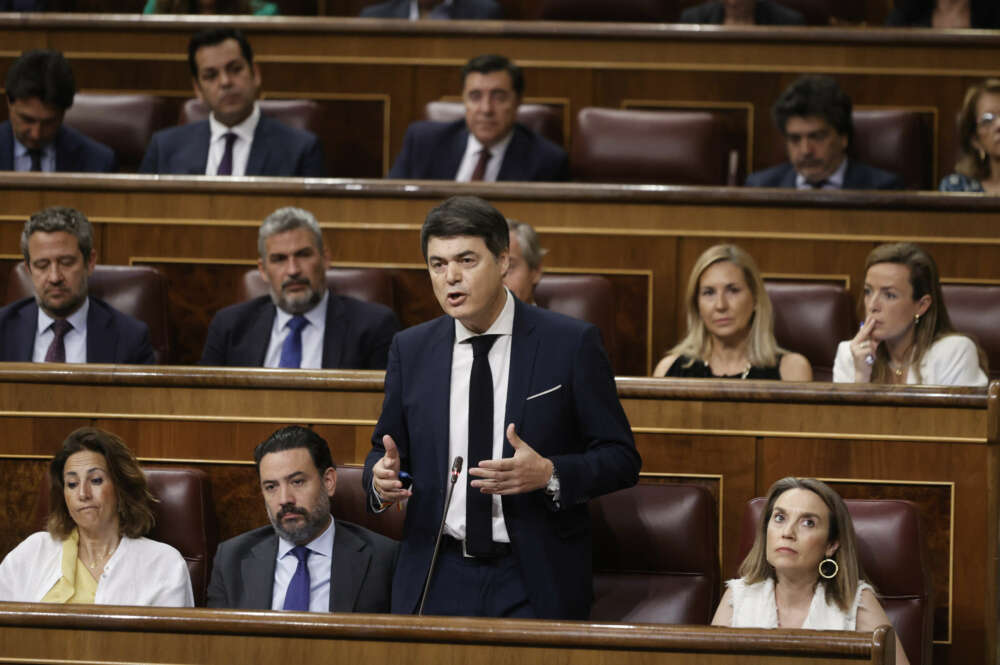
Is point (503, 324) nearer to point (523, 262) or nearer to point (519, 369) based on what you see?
point (519, 369)

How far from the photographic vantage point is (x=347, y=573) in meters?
1.45

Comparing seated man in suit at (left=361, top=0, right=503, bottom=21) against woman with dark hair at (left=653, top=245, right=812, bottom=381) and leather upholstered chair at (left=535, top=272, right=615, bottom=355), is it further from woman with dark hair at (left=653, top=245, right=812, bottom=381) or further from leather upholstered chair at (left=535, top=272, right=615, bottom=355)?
woman with dark hair at (left=653, top=245, right=812, bottom=381)

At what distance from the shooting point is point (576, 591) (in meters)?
1.32

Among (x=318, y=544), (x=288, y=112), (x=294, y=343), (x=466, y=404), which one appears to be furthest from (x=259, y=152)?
(x=466, y=404)

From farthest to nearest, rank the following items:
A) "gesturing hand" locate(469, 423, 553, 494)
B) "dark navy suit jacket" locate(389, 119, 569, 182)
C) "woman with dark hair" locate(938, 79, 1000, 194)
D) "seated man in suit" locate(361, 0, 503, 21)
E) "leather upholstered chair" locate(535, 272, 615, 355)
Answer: "seated man in suit" locate(361, 0, 503, 21) < "dark navy suit jacket" locate(389, 119, 569, 182) < "woman with dark hair" locate(938, 79, 1000, 194) < "leather upholstered chair" locate(535, 272, 615, 355) < "gesturing hand" locate(469, 423, 553, 494)

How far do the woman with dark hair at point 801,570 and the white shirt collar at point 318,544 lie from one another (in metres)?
0.40

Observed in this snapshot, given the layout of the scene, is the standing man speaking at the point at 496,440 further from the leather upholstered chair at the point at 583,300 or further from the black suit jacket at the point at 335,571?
the leather upholstered chair at the point at 583,300

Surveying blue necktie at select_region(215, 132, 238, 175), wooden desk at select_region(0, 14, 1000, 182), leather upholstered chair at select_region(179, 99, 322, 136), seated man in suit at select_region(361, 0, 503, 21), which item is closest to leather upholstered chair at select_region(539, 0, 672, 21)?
seated man in suit at select_region(361, 0, 503, 21)

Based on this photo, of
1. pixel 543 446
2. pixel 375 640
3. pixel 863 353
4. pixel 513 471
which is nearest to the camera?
pixel 375 640

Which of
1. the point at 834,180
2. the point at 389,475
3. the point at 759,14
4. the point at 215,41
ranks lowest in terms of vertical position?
the point at 389,475

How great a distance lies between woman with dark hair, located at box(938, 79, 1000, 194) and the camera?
2189 millimetres

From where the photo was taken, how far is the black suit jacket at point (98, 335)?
73.7 inches

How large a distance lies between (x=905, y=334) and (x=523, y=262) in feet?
1.60

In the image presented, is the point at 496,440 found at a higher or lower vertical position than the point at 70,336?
lower
